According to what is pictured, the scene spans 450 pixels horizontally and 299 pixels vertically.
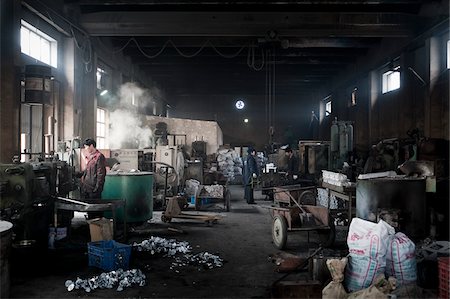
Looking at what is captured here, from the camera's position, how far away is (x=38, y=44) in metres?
8.20

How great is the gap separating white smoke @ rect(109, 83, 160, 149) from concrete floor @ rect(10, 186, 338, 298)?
20.3 feet

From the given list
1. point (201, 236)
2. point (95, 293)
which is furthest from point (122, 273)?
point (201, 236)

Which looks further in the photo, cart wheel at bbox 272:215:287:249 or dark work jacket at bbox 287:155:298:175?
dark work jacket at bbox 287:155:298:175

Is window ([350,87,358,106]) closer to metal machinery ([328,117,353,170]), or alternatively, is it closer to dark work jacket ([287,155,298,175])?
metal machinery ([328,117,353,170])

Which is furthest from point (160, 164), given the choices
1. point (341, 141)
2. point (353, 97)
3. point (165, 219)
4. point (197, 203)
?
point (353, 97)

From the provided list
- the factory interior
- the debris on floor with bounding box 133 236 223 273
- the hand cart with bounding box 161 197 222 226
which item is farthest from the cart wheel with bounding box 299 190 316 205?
the debris on floor with bounding box 133 236 223 273

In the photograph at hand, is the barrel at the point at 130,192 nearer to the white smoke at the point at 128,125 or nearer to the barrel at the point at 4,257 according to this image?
the barrel at the point at 4,257

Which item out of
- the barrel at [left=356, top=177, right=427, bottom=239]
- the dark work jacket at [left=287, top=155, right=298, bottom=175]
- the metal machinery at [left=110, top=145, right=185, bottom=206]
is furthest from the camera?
the dark work jacket at [left=287, top=155, right=298, bottom=175]

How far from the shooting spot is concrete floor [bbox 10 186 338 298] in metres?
4.37

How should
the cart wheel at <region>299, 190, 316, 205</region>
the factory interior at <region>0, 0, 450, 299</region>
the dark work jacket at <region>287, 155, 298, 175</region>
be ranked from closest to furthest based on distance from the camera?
the factory interior at <region>0, 0, 450, 299</region>, the cart wheel at <region>299, 190, 316, 205</region>, the dark work jacket at <region>287, 155, 298, 175</region>

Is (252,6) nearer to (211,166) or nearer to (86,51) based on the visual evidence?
(86,51)

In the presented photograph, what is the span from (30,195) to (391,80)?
428 inches

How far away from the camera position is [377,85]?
13.3 meters

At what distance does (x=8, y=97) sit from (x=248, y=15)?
5.95 m
